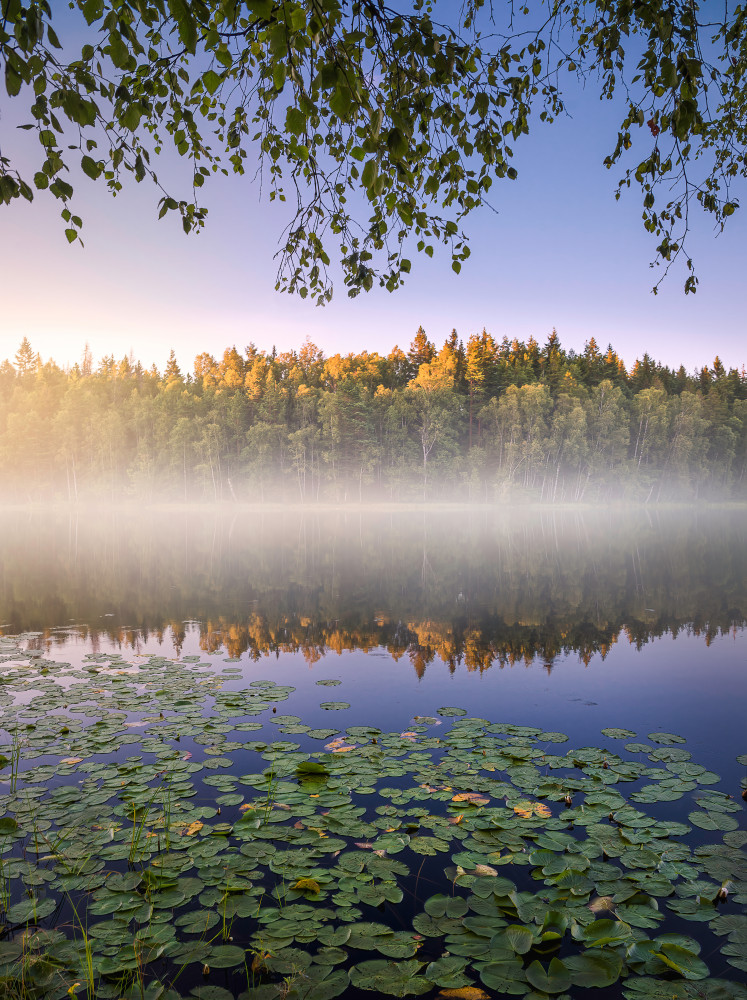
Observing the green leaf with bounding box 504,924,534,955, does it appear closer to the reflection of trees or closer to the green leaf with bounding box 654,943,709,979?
the green leaf with bounding box 654,943,709,979

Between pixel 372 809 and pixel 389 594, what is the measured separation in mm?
12362

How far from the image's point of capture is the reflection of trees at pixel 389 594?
12.3m

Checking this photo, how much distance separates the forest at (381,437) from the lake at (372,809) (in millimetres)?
59677

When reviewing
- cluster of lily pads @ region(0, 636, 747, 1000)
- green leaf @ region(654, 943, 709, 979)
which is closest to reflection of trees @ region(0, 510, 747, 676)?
cluster of lily pads @ region(0, 636, 747, 1000)

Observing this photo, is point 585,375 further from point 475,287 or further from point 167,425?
point 167,425

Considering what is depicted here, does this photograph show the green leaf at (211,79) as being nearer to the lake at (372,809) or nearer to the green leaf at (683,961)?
the lake at (372,809)

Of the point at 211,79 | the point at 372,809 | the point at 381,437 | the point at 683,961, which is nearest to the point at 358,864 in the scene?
the point at 372,809

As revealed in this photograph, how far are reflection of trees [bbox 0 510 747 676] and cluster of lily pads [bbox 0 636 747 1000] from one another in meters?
4.19

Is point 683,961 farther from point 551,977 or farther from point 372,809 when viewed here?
point 372,809

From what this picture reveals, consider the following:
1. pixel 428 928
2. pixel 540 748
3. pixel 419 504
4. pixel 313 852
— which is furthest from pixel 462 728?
pixel 419 504

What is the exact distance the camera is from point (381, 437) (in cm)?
7375

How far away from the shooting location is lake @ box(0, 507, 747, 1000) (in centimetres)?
332

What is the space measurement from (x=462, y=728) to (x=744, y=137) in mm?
8098

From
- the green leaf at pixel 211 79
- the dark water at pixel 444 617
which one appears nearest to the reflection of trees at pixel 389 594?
the dark water at pixel 444 617
